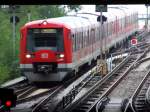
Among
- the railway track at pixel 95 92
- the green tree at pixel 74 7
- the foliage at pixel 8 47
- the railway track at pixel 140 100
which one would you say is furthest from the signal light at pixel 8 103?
the green tree at pixel 74 7

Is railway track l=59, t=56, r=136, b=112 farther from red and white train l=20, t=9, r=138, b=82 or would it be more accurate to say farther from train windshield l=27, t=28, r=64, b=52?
train windshield l=27, t=28, r=64, b=52

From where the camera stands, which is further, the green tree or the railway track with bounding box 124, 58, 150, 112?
the green tree

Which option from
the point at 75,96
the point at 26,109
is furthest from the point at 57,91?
the point at 26,109

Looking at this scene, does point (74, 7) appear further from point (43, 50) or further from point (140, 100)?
point (140, 100)

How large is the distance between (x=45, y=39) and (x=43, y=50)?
0.46m

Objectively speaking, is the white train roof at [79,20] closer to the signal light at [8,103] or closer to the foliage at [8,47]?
the foliage at [8,47]

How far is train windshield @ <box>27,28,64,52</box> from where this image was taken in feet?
84.1

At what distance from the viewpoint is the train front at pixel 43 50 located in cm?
2566

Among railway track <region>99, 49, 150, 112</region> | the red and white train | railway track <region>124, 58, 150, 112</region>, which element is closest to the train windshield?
the red and white train

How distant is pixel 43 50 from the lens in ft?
84.2

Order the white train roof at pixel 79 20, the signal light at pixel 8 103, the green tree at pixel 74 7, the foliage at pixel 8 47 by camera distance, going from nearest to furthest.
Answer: the signal light at pixel 8 103
the white train roof at pixel 79 20
the foliage at pixel 8 47
the green tree at pixel 74 7

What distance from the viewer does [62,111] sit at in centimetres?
1920

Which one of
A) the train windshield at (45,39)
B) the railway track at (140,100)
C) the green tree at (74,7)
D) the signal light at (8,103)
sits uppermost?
the green tree at (74,7)

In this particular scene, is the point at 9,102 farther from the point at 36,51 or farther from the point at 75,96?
the point at 36,51
